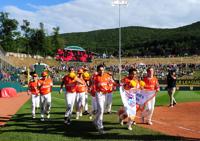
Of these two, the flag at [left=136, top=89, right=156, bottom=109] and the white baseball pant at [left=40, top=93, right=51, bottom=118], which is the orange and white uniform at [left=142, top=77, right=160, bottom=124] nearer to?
the flag at [left=136, top=89, right=156, bottom=109]

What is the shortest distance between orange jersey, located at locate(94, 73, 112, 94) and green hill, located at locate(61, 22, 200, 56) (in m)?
86.8

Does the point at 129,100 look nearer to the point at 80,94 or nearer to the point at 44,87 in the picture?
the point at 80,94

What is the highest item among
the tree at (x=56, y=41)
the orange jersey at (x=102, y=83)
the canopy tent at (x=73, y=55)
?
the tree at (x=56, y=41)

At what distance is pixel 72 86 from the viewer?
14.8 m

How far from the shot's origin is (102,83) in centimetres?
1311

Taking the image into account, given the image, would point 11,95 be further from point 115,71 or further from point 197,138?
point 115,71

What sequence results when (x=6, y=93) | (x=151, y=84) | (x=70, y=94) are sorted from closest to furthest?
(x=70, y=94)
(x=151, y=84)
(x=6, y=93)

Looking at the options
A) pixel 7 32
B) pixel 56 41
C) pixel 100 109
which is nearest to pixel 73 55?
pixel 7 32

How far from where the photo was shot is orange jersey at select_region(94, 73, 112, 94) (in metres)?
13.0

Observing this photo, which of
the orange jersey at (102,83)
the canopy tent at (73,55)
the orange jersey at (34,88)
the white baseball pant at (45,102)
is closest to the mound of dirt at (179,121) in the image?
the orange jersey at (102,83)

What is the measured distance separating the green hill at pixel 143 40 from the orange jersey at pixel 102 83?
8682cm

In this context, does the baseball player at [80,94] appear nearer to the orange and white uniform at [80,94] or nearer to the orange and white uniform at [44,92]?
the orange and white uniform at [80,94]

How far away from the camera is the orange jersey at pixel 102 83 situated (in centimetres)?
1302

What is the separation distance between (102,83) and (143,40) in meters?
132
